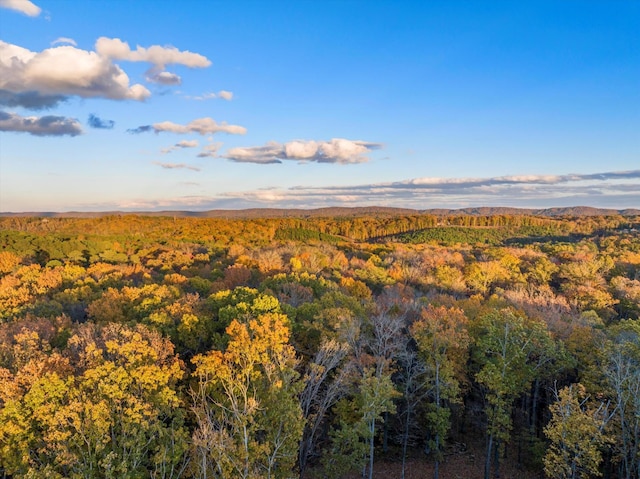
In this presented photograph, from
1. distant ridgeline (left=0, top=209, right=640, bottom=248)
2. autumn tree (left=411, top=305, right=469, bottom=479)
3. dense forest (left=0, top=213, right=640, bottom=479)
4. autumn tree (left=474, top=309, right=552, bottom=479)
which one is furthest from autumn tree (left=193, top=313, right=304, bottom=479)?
distant ridgeline (left=0, top=209, right=640, bottom=248)

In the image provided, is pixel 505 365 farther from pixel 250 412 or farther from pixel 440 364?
pixel 250 412

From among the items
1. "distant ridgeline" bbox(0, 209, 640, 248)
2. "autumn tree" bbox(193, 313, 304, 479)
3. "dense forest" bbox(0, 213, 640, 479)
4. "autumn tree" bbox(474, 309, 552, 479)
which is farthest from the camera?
"distant ridgeline" bbox(0, 209, 640, 248)

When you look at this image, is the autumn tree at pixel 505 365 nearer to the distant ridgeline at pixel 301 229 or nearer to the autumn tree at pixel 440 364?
the autumn tree at pixel 440 364

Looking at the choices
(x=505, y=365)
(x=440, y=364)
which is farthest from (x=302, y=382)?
(x=505, y=365)

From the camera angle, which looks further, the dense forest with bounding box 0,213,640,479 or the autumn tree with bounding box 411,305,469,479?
the autumn tree with bounding box 411,305,469,479

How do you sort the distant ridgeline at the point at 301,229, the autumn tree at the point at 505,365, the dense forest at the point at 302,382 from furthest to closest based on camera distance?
the distant ridgeline at the point at 301,229 < the autumn tree at the point at 505,365 < the dense forest at the point at 302,382

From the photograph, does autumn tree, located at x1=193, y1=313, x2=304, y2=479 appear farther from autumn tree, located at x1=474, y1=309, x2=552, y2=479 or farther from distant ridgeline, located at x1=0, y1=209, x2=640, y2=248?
distant ridgeline, located at x1=0, y1=209, x2=640, y2=248

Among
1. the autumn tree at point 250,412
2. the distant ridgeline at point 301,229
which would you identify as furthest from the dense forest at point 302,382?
the distant ridgeline at point 301,229

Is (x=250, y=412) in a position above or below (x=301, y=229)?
below

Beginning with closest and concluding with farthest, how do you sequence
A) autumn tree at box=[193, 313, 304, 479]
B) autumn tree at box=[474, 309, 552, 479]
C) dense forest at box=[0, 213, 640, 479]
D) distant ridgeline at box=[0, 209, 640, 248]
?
autumn tree at box=[193, 313, 304, 479]
dense forest at box=[0, 213, 640, 479]
autumn tree at box=[474, 309, 552, 479]
distant ridgeline at box=[0, 209, 640, 248]
